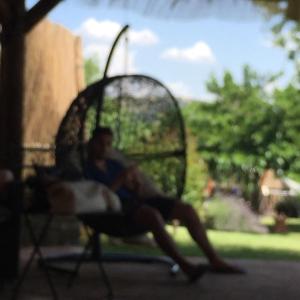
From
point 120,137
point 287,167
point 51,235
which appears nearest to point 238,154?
point 287,167

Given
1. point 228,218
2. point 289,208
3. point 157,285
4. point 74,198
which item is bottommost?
point 289,208

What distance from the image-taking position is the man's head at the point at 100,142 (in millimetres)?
4672

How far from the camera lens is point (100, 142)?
4.71 m

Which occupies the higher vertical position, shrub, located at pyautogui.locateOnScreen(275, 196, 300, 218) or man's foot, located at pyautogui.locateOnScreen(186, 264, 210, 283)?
man's foot, located at pyautogui.locateOnScreen(186, 264, 210, 283)

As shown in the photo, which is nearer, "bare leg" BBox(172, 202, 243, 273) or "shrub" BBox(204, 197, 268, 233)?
"bare leg" BBox(172, 202, 243, 273)

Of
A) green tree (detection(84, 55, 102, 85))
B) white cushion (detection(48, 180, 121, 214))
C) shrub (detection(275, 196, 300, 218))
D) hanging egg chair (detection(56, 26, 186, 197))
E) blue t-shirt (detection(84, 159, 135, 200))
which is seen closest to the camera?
white cushion (detection(48, 180, 121, 214))


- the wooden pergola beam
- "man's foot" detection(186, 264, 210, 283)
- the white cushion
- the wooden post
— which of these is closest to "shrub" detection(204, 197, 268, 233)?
"man's foot" detection(186, 264, 210, 283)

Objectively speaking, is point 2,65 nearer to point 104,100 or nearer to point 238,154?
point 104,100

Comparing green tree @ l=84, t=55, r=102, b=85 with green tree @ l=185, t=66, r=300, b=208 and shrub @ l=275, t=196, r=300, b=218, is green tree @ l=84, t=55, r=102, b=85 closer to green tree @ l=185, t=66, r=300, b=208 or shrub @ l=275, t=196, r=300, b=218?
green tree @ l=185, t=66, r=300, b=208

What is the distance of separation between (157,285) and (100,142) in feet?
3.16

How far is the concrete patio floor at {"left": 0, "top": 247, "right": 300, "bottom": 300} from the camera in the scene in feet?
13.1

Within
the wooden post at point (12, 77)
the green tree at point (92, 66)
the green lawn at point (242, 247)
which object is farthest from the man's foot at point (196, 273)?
the green tree at point (92, 66)

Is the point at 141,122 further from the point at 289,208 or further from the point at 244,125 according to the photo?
the point at 244,125

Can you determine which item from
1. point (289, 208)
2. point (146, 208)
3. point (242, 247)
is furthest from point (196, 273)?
point (289, 208)
